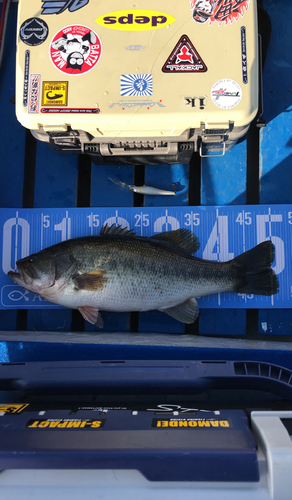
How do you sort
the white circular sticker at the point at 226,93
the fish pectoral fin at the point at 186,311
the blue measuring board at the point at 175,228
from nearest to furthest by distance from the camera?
the white circular sticker at the point at 226,93, the fish pectoral fin at the point at 186,311, the blue measuring board at the point at 175,228

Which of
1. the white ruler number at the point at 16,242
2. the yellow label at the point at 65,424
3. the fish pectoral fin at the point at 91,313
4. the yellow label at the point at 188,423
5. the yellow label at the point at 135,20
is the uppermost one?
the yellow label at the point at 135,20

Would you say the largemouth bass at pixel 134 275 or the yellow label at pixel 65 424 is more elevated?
the largemouth bass at pixel 134 275

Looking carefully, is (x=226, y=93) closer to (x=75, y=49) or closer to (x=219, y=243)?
(x=75, y=49)

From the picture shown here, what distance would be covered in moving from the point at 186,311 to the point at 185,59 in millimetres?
1567

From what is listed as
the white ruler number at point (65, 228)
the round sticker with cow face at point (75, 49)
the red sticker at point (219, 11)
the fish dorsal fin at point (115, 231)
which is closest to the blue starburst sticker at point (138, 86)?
the round sticker with cow face at point (75, 49)

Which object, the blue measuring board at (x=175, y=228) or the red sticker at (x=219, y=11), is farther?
the blue measuring board at (x=175, y=228)

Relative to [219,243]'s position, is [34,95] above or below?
above

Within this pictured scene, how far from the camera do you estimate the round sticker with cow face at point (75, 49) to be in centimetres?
174

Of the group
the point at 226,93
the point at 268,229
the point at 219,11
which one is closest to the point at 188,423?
the point at 268,229

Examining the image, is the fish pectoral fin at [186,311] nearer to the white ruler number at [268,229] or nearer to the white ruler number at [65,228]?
the white ruler number at [268,229]

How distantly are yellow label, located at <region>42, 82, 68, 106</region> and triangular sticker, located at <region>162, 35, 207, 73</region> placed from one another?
58cm

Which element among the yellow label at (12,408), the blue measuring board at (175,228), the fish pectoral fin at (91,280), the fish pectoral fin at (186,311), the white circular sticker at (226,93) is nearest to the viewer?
the yellow label at (12,408)

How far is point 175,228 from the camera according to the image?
7.71ft

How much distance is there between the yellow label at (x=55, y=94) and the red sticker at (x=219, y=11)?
85 cm
